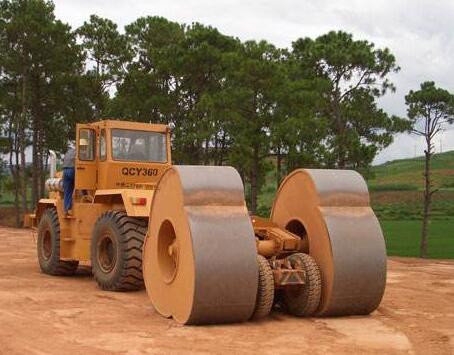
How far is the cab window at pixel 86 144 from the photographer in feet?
39.5

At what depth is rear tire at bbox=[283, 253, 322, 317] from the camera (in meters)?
8.32

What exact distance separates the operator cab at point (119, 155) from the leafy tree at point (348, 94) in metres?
12.5

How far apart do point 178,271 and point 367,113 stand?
68.4ft

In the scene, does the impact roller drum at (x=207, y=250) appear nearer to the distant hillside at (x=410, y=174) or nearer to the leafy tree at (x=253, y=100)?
the leafy tree at (x=253, y=100)

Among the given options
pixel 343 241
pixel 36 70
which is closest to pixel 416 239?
pixel 36 70

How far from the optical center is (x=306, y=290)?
8.38 m

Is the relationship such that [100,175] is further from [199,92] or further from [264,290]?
[199,92]

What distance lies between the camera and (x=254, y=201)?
25500 millimetres

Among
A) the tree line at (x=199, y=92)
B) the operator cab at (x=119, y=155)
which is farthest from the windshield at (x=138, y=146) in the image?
the tree line at (x=199, y=92)

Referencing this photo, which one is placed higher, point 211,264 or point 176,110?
point 176,110

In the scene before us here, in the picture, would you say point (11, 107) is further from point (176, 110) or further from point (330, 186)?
point (330, 186)

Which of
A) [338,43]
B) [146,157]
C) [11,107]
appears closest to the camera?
[146,157]

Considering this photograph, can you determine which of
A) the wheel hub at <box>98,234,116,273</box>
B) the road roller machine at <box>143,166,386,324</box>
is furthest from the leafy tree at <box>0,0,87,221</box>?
the road roller machine at <box>143,166,386,324</box>

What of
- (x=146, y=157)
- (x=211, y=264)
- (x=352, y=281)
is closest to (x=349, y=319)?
(x=352, y=281)
